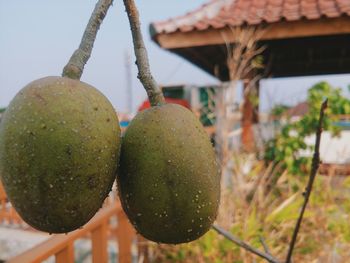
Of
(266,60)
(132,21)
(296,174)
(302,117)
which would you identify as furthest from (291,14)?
(132,21)

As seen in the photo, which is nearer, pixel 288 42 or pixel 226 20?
pixel 226 20

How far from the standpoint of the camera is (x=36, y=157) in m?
0.48

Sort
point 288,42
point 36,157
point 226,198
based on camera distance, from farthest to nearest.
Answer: point 288,42, point 226,198, point 36,157

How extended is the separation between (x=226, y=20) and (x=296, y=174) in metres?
1.82

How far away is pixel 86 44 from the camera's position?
52 centimetres

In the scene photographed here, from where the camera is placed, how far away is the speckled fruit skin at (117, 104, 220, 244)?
542 mm

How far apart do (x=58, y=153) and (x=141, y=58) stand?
0.51 feet

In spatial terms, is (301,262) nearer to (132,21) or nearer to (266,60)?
(132,21)

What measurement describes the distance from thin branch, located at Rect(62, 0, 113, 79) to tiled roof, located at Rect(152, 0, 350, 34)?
4.38 metres

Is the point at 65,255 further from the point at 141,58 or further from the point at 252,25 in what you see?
the point at 252,25

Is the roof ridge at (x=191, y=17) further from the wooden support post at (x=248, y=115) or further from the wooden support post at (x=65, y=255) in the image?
the wooden support post at (x=65, y=255)

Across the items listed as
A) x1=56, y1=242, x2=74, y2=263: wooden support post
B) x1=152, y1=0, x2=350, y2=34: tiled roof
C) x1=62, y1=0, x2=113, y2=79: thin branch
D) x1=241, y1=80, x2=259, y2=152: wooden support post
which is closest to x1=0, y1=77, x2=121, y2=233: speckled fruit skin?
x1=62, y1=0, x2=113, y2=79: thin branch

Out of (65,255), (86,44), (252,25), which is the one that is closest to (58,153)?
(86,44)

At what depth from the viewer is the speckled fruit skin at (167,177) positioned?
1.78 ft
